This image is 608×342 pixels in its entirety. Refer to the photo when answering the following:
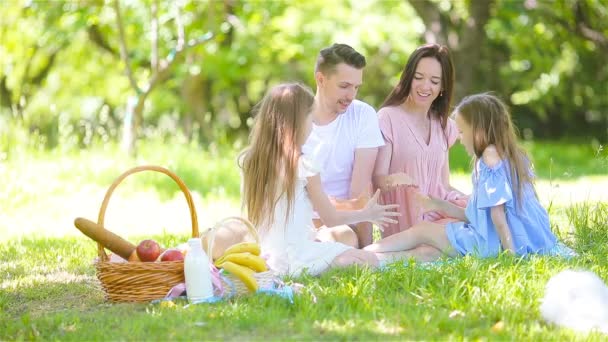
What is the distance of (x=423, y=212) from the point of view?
521cm

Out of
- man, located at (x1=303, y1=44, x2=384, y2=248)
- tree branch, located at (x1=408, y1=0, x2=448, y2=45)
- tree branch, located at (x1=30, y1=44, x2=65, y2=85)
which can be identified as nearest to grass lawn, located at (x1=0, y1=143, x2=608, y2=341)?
man, located at (x1=303, y1=44, x2=384, y2=248)

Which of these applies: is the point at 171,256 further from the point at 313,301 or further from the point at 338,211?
the point at 338,211

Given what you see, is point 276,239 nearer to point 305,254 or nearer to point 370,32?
point 305,254

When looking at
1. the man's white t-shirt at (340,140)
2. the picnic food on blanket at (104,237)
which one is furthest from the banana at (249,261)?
the man's white t-shirt at (340,140)

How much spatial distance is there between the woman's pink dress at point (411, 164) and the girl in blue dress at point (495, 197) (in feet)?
1.48

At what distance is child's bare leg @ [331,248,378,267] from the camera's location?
4383 millimetres

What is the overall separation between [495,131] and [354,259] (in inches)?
42.0

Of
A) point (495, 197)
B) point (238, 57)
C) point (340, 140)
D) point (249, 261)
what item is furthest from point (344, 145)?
point (238, 57)

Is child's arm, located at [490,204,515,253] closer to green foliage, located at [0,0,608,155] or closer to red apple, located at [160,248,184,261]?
red apple, located at [160,248,184,261]

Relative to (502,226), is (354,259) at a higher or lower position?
lower

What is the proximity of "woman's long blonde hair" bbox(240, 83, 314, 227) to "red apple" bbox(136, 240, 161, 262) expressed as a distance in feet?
2.04

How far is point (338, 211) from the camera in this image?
4.43 metres

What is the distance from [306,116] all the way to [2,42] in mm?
10984

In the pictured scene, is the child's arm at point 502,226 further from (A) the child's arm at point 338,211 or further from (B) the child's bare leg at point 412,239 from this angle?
(A) the child's arm at point 338,211
